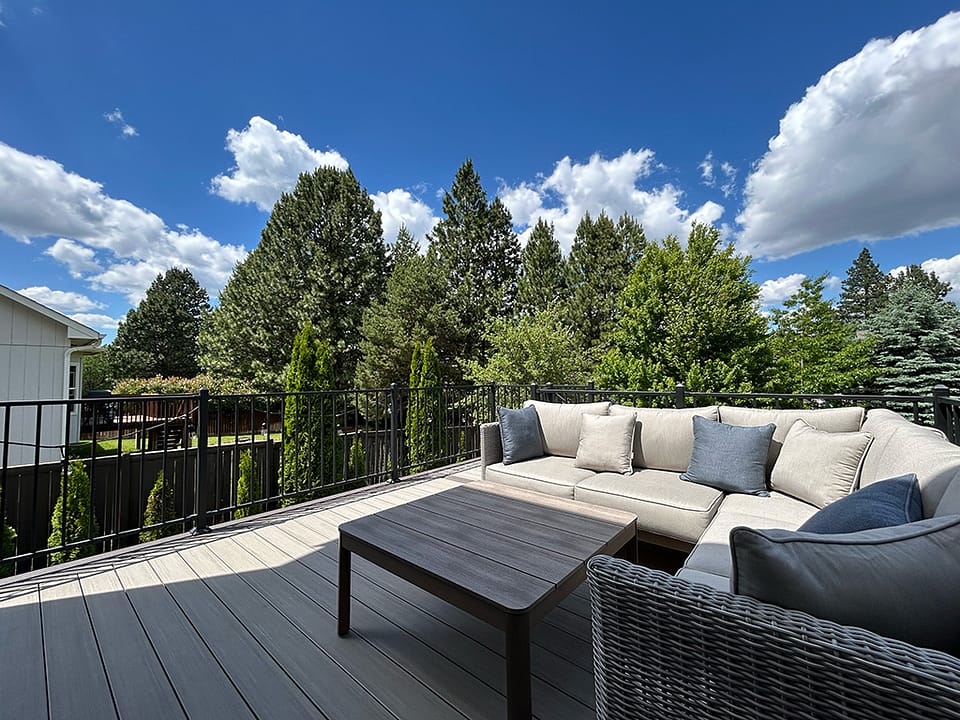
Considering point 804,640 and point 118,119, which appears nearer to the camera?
point 804,640

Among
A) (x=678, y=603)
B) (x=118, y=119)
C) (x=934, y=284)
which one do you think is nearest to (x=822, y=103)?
(x=678, y=603)

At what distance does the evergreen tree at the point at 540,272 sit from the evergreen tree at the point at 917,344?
9.40 m

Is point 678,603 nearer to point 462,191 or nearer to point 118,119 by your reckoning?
point 462,191

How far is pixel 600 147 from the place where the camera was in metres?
11.1

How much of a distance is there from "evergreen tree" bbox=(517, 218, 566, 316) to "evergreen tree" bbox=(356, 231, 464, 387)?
8.50 feet

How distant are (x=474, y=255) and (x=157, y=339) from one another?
20.9 meters

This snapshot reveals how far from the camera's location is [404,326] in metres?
13.4

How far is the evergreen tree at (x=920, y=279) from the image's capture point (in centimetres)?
2045

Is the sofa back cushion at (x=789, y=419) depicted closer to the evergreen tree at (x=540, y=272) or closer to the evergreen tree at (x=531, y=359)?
the evergreen tree at (x=531, y=359)

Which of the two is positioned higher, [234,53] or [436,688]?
[234,53]

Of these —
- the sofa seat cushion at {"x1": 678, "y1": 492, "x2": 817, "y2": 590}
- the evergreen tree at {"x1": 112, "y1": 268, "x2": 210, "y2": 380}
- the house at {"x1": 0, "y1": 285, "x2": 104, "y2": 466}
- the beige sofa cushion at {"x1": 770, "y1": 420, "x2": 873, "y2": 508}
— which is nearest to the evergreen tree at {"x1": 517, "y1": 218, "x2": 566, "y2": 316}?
the house at {"x1": 0, "y1": 285, "x2": 104, "y2": 466}

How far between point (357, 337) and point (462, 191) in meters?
6.29

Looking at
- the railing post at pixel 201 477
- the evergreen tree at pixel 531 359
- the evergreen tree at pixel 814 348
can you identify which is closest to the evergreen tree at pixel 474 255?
the evergreen tree at pixel 531 359

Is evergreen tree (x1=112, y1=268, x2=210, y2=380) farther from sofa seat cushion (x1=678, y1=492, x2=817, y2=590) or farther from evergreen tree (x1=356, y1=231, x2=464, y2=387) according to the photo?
sofa seat cushion (x1=678, y1=492, x2=817, y2=590)
